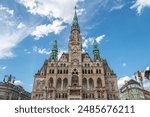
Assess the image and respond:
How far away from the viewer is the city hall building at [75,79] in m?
53.6

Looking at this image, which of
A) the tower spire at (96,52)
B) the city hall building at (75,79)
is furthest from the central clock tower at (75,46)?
the tower spire at (96,52)

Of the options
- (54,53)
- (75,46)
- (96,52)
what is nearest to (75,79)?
(75,46)

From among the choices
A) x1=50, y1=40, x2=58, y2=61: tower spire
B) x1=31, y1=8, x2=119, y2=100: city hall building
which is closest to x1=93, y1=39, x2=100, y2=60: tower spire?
x1=31, y1=8, x2=119, y2=100: city hall building

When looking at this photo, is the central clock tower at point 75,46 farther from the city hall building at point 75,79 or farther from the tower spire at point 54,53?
the tower spire at point 54,53

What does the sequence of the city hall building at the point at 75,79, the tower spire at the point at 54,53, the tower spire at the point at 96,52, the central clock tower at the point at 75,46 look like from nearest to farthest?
the city hall building at the point at 75,79, the central clock tower at the point at 75,46, the tower spire at the point at 54,53, the tower spire at the point at 96,52

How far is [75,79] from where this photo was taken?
184ft

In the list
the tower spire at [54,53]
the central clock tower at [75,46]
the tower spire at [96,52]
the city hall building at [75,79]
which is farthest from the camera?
the tower spire at [96,52]

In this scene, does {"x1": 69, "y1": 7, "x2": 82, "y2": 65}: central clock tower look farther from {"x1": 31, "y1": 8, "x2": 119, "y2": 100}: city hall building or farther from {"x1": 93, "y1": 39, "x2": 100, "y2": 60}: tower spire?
{"x1": 93, "y1": 39, "x2": 100, "y2": 60}: tower spire

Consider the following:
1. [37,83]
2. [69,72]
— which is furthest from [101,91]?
[37,83]

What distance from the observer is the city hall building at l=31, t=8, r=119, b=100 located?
5359 centimetres

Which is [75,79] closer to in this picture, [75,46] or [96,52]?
[75,46]

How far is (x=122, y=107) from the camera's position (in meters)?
7.02

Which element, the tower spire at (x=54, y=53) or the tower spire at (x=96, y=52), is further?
the tower spire at (x=96, y=52)

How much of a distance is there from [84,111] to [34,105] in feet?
7.14
